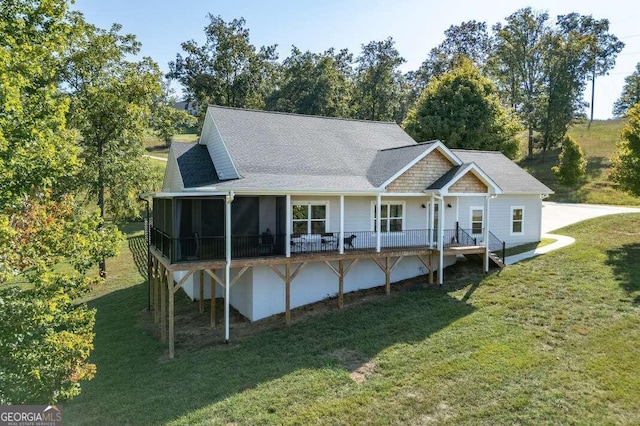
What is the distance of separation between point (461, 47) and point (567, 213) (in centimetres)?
3066

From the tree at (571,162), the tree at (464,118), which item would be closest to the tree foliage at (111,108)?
the tree at (464,118)

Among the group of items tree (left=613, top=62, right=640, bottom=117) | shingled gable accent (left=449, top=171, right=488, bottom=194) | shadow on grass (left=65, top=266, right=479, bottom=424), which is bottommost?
shadow on grass (left=65, top=266, right=479, bottom=424)

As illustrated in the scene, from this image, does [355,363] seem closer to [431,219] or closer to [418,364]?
[418,364]

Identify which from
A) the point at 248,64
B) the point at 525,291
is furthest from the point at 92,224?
the point at 248,64

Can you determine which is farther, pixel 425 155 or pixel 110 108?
pixel 110 108

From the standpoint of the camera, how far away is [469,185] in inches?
702

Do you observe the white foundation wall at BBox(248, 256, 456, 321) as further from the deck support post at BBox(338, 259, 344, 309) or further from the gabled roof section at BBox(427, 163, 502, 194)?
the gabled roof section at BBox(427, 163, 502, 194)

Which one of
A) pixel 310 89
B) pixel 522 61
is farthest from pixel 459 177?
pixel 522 61

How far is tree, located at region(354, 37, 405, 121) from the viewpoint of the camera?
158 feet

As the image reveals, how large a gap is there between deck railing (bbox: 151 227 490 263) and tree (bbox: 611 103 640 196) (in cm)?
860

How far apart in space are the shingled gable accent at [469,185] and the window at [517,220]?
192 inches

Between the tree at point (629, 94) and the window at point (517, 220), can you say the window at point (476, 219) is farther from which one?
the tree at point (629, 94)

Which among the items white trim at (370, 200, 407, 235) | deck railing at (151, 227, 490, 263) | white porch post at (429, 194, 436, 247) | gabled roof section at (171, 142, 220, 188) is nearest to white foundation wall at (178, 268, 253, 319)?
deck railing at (151, 227, 490, 263)

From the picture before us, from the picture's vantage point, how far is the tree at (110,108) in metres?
23.0
